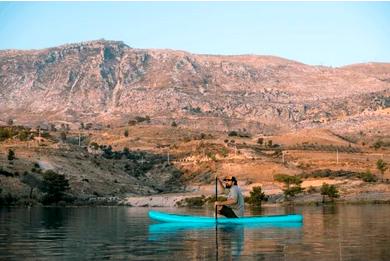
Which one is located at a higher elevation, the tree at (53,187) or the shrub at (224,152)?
the shrub at (224,152)

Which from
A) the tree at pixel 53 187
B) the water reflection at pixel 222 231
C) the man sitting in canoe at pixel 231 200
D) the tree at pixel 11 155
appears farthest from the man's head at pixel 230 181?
the tree at pixel 11 155

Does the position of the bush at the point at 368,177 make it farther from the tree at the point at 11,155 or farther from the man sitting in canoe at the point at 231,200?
the man sitting in canoe at the point at 231,200

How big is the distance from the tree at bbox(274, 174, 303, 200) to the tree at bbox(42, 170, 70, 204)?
79.0 feet

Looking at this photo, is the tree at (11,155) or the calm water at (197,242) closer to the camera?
the calm water at (197,242)

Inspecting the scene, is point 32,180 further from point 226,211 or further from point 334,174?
point 226,211

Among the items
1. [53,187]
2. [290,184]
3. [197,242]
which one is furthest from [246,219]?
[290,184]

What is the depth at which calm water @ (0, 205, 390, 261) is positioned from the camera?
77.8 ft

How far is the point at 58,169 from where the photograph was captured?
92438mm

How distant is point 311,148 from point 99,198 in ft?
191

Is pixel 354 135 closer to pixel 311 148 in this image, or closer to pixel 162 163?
pixel 311 148

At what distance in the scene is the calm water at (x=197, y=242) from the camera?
→ 23.7 m

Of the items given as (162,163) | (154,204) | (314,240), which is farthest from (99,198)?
(314,240)

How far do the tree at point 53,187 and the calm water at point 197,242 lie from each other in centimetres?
3812

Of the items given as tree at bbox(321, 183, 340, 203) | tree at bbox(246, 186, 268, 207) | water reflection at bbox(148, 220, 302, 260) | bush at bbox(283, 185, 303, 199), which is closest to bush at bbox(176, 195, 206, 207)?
tree at bbox(246, 186, 268, 207)
